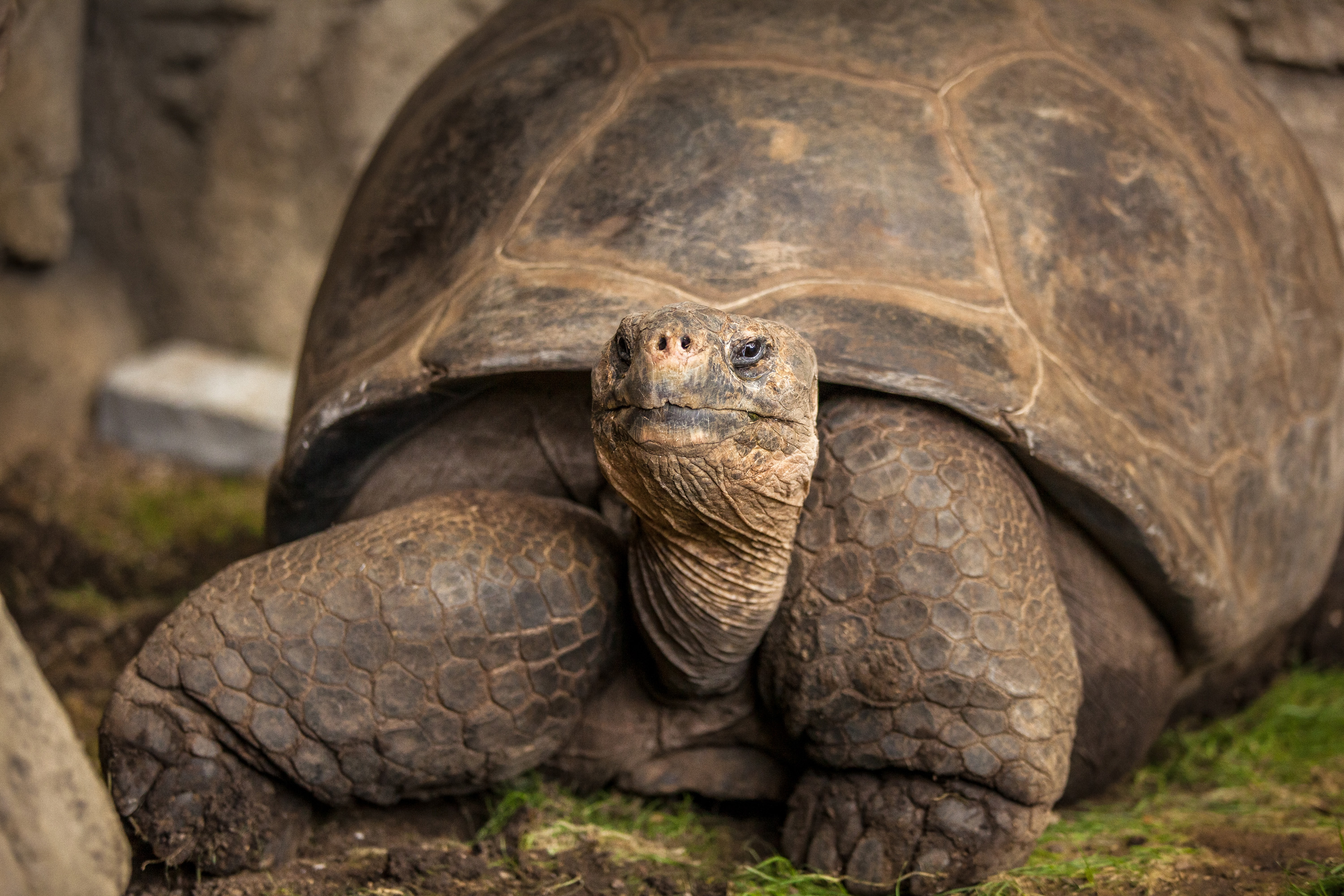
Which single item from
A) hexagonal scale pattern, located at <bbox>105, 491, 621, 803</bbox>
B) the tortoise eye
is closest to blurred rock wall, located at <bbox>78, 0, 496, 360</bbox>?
hexagonal scale pattern, located at <bbox>105, 491, 621, 803</bbox>

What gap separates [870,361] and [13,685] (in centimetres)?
148

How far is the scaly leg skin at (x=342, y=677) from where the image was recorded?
2.31 m

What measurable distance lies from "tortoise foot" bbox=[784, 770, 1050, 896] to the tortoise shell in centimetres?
64

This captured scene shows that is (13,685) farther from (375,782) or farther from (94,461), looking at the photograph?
(94,461)

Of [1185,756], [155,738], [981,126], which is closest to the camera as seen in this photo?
[155,738]

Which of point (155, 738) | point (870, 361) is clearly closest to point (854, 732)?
point (870, 361)

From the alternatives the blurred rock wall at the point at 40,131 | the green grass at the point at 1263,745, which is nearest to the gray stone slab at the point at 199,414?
the blurred rock wall at the point at 40,131

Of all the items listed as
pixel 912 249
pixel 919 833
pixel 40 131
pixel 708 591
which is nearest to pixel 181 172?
pixel 40 131

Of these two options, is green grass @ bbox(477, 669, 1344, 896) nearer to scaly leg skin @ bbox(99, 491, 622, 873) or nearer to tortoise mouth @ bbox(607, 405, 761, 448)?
scaly leg skin @ bbox(99, 491, 622, 873)

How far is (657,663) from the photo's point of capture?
8.24 ft

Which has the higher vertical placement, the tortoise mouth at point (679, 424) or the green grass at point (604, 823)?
the tortoise mouth at point (679, 424)

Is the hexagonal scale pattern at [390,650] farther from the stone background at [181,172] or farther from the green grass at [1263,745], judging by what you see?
the stone background at [181,172]

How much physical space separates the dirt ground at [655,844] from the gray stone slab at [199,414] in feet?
6.00

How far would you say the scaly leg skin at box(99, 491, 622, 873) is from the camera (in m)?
2.31
